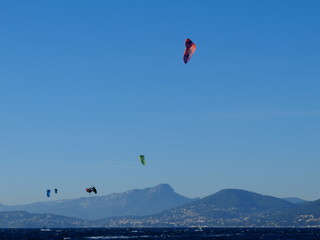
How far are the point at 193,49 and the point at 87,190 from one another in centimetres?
4839

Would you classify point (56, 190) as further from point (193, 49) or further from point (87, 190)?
point (193, 49)

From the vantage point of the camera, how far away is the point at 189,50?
90000mm

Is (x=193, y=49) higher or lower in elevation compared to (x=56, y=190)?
higher

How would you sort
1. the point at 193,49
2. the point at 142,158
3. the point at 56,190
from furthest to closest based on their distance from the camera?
the point at 56,190
the point at 142,158
the point at 193,49

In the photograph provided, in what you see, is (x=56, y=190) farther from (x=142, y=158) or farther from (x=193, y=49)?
(x=193, y=49)

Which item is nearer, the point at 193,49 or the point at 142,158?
the point at 193,49

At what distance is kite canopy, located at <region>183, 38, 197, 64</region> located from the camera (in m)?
88.1

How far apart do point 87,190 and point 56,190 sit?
2587 centimetres

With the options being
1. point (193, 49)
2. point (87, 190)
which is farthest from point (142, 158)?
point (193, 49)

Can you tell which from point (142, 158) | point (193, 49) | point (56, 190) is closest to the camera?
point (193, 49)

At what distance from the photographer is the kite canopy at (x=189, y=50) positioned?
3469 inches

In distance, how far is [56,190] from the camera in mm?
150375

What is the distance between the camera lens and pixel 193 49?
88875mm

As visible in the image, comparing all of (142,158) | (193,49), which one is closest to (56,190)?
(142,158)
